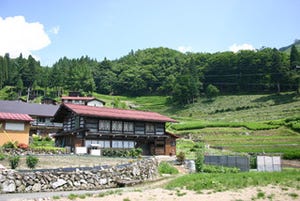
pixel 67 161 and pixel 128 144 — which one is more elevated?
pixel 128 144

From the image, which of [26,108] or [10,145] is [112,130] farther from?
[26,108]

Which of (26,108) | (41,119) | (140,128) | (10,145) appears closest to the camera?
(10,145)

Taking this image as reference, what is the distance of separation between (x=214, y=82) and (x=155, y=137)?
77.5m

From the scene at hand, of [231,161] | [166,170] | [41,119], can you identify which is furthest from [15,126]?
[41,119]

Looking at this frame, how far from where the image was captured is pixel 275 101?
85.2m

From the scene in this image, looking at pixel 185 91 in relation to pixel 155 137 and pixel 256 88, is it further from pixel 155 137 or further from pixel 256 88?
pixel 155 137

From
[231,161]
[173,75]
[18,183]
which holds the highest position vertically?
[173,75]

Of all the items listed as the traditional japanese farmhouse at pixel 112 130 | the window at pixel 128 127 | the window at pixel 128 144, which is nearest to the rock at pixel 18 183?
the traditional japanese farmhouse at pixel 112 130

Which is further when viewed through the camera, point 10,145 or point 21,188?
point 10,145

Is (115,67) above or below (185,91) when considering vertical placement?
above

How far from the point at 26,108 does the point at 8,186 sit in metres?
45.4

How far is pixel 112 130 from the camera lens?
3916 centimetres

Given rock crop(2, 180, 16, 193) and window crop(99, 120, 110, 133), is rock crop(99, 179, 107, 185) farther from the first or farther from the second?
window crop(99, 120, 110, 133)

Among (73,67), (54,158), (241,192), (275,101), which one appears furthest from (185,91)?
(241,192)
